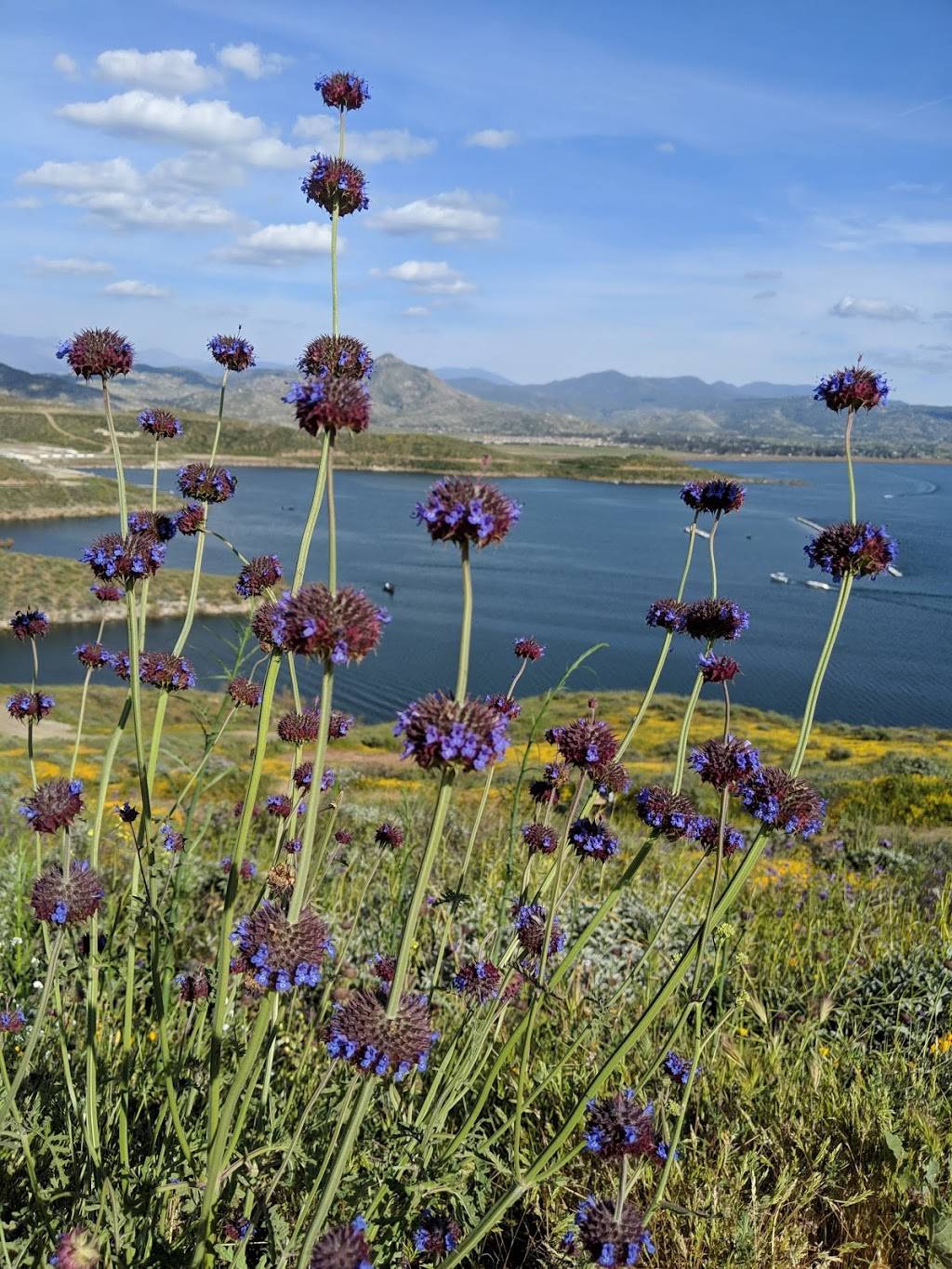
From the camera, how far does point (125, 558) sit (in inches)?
121

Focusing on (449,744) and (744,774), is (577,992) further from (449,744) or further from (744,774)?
(449,744)

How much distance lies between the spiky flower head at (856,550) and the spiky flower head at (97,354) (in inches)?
113

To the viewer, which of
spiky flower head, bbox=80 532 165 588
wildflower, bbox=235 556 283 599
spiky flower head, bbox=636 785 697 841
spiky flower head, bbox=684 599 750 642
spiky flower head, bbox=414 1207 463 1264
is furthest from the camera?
spiky flower head, bbox=684 599 750 642

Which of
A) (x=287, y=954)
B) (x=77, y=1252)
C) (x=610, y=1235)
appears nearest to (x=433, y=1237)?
(x=610, y=1235)

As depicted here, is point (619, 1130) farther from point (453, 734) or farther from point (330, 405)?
point (330, 405)

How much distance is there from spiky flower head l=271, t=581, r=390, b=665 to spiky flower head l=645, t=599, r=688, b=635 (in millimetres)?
1895

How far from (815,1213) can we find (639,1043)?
998 millimetres

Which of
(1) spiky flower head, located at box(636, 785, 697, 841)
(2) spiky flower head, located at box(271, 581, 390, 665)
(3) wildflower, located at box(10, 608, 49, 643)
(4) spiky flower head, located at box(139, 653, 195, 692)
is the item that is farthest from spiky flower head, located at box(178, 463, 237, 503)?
(1) spiky flower head, located at box(636, 785, 697, 841)

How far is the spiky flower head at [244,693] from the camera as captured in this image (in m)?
3.86

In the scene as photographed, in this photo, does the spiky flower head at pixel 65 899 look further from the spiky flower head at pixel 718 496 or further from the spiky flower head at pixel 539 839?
the spiky flower head at pixel 718 496

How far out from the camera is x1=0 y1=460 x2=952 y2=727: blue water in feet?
161

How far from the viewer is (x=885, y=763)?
2281 centimetres

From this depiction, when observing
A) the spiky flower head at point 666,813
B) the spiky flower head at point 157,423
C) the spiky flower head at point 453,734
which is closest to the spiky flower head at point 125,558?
the spiky flower head at point 157,423

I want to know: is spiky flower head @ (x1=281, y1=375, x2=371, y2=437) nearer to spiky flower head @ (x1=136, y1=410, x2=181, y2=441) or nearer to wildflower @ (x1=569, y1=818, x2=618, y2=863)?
wildflower @ (x1=569, y1=818, x2=618, y2=863)
